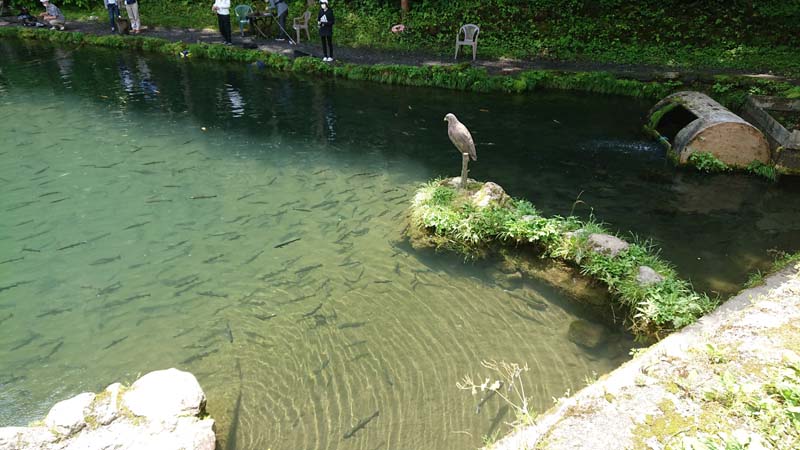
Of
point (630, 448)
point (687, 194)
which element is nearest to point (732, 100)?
point (687, 194)

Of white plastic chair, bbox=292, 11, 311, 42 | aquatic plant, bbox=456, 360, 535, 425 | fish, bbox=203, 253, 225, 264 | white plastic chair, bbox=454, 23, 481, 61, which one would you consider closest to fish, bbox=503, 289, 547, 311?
aquatic plant, bbox=456, 360, 535, 425

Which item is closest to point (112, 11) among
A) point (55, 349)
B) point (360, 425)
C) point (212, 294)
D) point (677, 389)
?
point (212, 294)

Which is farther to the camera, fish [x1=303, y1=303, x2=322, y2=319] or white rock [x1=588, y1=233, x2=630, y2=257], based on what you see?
white rock [x1=588, y1=233, x2=630, y2=257]

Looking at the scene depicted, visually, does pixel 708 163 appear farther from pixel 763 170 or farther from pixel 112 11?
pixel 112 11

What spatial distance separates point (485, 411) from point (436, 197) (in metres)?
4.15

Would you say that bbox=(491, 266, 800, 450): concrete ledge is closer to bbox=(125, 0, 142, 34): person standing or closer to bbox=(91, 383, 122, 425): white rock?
bbox=(91, 383, 122, 425): white rock

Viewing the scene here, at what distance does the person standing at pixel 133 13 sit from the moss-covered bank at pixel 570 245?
17359 millimetres

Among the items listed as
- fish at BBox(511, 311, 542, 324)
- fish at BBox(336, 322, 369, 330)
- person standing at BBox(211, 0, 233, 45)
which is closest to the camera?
fish at BBox(336, 322, 369, 330)

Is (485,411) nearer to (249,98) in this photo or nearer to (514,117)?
(514,117)

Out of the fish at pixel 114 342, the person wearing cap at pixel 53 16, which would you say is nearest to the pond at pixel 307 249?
the fish at pixel 114 342

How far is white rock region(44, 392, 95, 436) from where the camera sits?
14.8 ft

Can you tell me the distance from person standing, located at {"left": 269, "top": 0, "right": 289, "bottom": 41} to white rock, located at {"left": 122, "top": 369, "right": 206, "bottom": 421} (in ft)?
56.4

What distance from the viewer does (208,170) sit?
10508 millimetres

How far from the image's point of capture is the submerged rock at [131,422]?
4.38 meters
